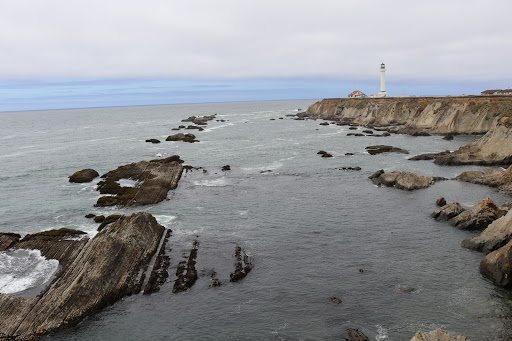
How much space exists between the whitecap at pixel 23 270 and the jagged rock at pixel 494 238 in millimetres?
31419

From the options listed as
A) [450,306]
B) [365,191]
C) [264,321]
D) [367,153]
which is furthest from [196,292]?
[367,153]

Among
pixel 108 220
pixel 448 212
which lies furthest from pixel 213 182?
pixel 448 212

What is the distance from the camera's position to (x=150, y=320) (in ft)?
69.0

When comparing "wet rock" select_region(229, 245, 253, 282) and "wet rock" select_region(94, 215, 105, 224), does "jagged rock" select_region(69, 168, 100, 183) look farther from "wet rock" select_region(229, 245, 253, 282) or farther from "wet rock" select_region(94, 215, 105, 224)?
"wet rock" select_region(229, 245, 253, 282)

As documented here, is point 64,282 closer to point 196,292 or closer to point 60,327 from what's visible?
point 60,327

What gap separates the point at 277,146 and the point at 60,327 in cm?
6989

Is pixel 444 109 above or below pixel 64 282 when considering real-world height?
above

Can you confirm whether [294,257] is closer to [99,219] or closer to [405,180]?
[99,219]

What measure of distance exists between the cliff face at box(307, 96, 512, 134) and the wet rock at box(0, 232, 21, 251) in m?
69.2

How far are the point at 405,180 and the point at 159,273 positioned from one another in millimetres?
32683

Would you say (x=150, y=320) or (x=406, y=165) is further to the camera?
(x=406, y=165)

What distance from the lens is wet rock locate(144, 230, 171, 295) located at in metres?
24.2

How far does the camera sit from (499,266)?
23188 mm

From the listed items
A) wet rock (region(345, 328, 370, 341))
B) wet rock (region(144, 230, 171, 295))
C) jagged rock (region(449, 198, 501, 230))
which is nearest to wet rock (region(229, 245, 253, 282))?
wet rock (region(144, 230, 171, 295))
